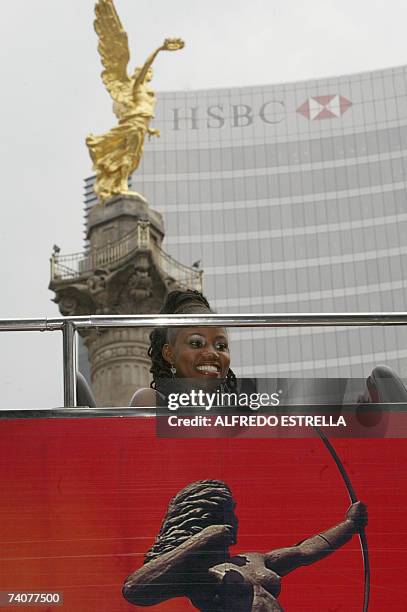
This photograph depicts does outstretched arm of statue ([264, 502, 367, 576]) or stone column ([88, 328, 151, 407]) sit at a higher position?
stone column ([88, 328, 151, 407])

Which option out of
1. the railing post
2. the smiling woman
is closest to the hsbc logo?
the smiling woman

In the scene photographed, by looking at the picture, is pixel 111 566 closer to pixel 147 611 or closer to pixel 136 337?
pixel 147 611

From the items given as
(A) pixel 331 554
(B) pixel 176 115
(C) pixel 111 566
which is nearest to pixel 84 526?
(C) pixel 111 566

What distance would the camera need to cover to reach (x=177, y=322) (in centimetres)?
448

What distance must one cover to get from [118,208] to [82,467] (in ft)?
88.7

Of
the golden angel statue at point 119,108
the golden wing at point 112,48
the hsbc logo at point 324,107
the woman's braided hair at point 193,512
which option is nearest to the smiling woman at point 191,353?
the woman's braided hair at point 193,512

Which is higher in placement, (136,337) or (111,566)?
(136,337)

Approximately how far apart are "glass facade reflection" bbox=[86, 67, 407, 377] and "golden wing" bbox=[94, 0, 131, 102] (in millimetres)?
28515

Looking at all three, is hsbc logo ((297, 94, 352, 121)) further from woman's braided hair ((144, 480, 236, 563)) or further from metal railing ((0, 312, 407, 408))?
woman's braided hair ((144, 480, 236, 563))

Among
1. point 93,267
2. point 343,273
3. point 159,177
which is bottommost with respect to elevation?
point 93,267

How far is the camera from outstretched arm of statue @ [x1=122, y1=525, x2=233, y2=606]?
4125 mm

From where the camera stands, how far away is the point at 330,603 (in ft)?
13.7

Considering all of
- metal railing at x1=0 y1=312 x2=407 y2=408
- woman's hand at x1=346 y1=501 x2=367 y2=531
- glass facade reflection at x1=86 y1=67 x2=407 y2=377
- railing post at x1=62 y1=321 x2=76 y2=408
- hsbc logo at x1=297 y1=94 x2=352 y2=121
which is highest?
hsbc logo at x1=297 y1=94 x2=352 y2=121

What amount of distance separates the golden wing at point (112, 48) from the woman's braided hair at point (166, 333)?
2772 centimetres
